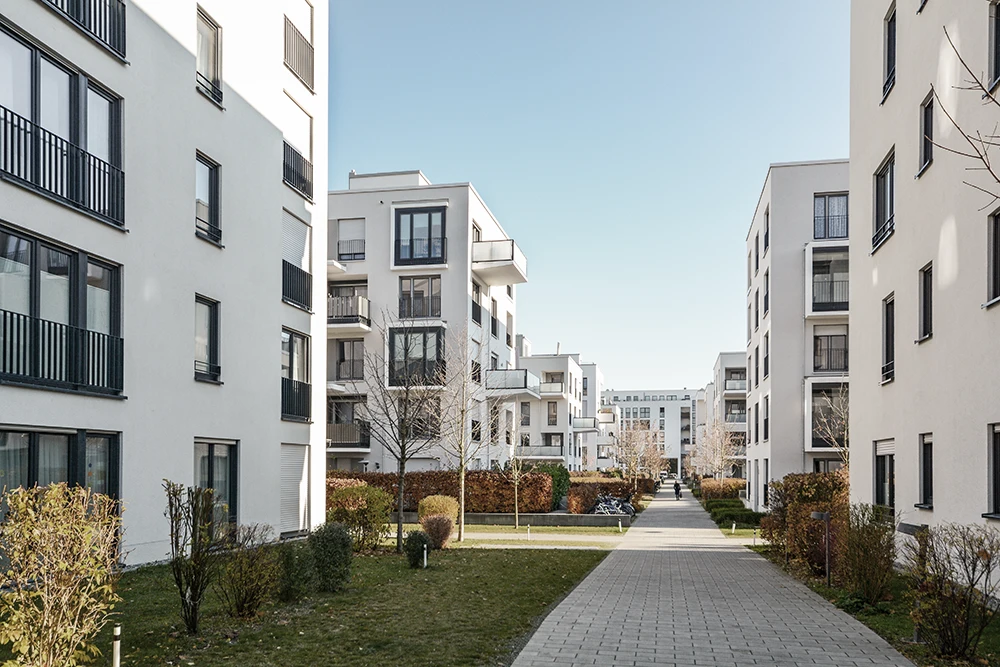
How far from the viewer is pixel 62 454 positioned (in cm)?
1366

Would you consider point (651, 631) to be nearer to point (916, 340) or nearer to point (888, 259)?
point (916, 340)

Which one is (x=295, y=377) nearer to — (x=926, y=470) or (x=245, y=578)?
(x=245, y=578)

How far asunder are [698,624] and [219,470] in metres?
11.4

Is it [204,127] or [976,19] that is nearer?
[976,19]

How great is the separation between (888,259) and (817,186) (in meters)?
19.5

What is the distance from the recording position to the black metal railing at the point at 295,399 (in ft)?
73.2

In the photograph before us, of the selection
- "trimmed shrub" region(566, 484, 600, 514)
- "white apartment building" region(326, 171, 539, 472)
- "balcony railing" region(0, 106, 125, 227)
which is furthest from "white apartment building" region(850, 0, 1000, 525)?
"white apartment building" region(326, 171, 539, 472)

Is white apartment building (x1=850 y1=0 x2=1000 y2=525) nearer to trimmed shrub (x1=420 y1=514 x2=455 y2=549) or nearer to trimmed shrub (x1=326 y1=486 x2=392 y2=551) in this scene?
trimmed shrub (x1=420 y1=514 x2=455 y2=549)

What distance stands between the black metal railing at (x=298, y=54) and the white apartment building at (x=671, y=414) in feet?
401

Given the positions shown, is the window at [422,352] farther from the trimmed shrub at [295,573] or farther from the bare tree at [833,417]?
the trimmed shrub at [295,573]

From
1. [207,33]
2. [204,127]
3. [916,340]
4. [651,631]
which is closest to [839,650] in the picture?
[651,631]

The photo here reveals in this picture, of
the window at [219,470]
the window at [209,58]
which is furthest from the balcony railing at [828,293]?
the window at [209,58]

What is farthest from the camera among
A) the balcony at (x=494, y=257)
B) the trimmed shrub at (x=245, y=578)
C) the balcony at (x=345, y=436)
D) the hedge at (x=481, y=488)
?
the balcony at (x=494, y=257)

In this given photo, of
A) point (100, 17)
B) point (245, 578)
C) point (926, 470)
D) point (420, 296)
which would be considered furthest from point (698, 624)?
point (420, 296)
